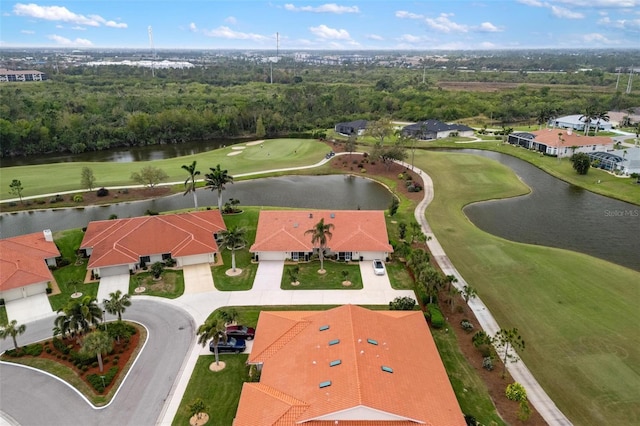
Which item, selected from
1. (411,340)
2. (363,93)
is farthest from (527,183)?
(363,93)

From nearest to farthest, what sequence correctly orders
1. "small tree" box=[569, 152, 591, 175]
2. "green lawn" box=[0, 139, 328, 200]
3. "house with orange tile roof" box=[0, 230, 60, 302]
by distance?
"house with orange tile roof" box=[0, 230, 60, 302]
"green lawn" box=[0, 139, 328, 200]
"small tree" box=[569, 152, 591, 175]

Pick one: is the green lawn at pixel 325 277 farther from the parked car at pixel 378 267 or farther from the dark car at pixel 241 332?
the dark car at pixel 241 332

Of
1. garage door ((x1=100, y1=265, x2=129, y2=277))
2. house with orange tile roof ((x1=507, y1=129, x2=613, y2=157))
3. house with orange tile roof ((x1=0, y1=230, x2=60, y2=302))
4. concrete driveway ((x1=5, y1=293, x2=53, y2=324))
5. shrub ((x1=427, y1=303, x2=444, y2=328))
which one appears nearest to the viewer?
shrub ((x1=427, y1=303, x2=444, y2=328))

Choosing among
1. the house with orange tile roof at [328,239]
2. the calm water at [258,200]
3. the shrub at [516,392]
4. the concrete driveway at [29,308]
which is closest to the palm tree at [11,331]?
the concrete driveway at [29,308]

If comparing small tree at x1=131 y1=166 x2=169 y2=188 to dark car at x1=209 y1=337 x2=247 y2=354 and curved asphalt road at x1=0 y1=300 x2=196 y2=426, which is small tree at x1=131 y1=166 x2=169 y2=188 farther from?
dark car at x1=209 y1=337 x2=247 y2=354

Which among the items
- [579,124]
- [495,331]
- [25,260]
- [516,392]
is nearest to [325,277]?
[495,331]

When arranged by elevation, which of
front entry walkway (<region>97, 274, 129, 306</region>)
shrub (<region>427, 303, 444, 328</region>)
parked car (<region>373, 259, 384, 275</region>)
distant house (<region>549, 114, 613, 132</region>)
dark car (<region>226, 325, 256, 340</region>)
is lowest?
front entry walkway (<region>97, 274, 129, 306</region>)

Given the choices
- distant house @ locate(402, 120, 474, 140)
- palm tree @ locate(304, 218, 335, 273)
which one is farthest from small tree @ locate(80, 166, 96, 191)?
distant house @ locate(402, 120, 474, 140)

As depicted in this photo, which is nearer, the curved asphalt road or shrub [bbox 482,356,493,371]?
the curved asphalt road

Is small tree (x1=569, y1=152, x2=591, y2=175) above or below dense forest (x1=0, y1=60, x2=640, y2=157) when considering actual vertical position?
below
